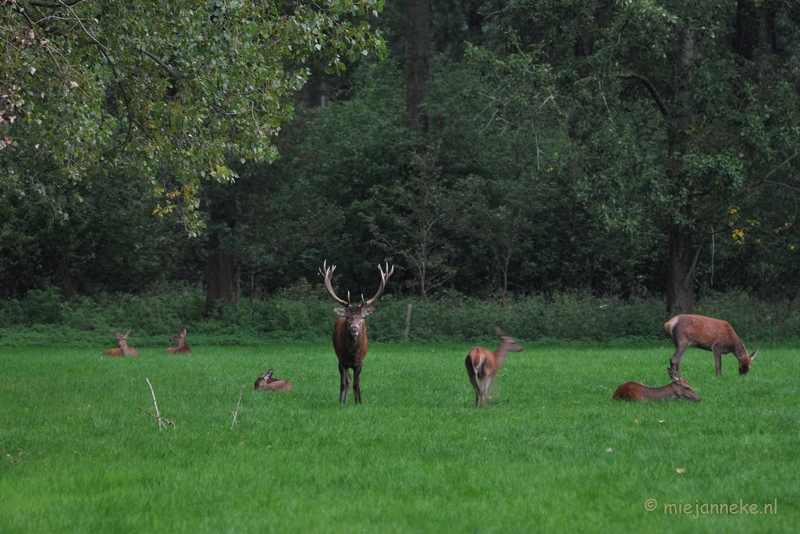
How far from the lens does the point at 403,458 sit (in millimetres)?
9219

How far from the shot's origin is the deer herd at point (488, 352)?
41.1 feet

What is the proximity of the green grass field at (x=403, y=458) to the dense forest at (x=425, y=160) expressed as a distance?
4009 millimetres

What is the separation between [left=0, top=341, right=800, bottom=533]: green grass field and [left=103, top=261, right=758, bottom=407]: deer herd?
1.11ft

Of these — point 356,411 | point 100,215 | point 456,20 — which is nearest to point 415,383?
point 356,411

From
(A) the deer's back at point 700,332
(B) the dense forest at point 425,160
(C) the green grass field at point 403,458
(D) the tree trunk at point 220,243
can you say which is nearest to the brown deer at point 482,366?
(C) the green grass field at point 403,458

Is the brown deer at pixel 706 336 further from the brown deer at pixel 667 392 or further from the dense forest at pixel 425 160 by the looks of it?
the dense forest at pixel 425 160

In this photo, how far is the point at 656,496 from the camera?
25.1 ft

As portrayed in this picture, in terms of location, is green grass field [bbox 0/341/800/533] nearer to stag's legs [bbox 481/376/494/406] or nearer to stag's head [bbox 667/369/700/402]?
stag's head [bbox 667/369/700/402]

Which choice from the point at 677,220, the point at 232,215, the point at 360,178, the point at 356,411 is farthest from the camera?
the point at 360,178

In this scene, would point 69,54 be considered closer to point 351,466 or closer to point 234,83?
point 234,83

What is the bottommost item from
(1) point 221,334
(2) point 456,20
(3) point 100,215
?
(1) point 221,334

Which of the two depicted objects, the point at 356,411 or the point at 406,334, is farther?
the point at 406,334

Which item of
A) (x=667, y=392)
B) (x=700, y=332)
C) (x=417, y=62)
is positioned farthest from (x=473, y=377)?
(x=417, y=62)

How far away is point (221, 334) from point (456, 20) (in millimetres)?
24059
